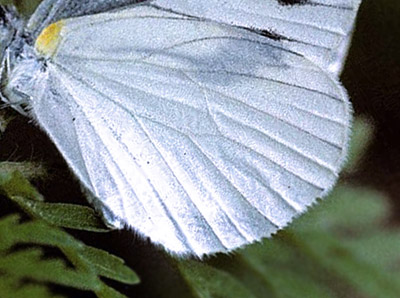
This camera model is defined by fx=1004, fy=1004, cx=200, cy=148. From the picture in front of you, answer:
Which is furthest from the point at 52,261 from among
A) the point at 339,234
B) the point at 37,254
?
the point at 339,234

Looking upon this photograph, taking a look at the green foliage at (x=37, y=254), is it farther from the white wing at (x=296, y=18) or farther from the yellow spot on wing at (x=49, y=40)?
the white wing at (x=296, y=18)

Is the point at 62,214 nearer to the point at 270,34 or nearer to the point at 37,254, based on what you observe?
the point at 37,254

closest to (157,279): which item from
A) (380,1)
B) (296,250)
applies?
(296,250)

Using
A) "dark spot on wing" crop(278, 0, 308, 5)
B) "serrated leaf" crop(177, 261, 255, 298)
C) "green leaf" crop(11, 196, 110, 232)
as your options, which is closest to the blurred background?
"serrated leaf" crop(177, 261, 255, 298)

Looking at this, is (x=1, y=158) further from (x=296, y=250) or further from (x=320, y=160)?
(x=296, y=250)

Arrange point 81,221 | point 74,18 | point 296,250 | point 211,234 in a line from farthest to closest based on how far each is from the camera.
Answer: point 296,250, point 211,234, point 74,18, point 81,221

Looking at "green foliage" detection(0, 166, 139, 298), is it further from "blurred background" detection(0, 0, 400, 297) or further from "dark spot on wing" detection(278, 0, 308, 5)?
"dark spot on wing" detection(278, 0, 308, 5)
